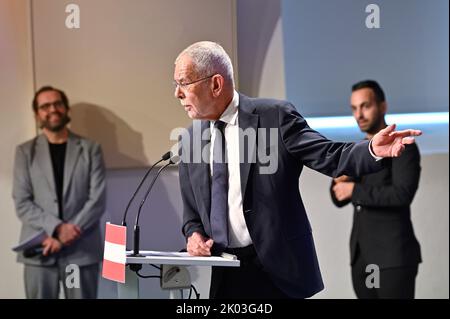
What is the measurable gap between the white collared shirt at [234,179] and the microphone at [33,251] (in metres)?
1.76

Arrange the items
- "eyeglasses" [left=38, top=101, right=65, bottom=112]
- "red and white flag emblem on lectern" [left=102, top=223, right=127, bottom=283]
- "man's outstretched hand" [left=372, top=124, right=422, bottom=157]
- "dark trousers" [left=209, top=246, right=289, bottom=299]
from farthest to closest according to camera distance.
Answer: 1. "eyeglasses" [left=38, top=101, right=65, bottom=112]
2. "dark trousers" [left=209, top=246, right=289, bottom=299]
3. "red and white flag emblem on lectern" [left=102, top=223, right=127, bottom=283]
4. "man's outstretched hand" [left=372, top=124, right=422, bottom=157]


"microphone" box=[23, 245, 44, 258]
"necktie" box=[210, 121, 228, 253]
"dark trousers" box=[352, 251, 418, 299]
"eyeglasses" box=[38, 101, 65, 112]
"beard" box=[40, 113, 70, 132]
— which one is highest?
"eyeglasses" box=[38, 101, 65, 112]

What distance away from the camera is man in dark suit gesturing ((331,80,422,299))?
4.44 m

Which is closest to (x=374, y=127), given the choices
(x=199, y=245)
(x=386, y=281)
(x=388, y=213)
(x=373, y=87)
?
(x=373, y=87)

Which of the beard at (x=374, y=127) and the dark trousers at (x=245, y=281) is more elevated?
the beard at (x=374, y=127)

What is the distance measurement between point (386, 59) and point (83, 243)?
187 centimetres

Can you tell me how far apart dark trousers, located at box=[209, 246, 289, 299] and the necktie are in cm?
5

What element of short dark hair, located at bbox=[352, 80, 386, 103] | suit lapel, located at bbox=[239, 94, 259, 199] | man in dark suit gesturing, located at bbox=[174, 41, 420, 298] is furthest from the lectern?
short dark hair, located at bbox=[352, 80, 386, 103]

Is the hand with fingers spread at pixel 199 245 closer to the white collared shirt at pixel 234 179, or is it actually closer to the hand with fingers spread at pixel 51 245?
the white collared shirt at pixel 234 179

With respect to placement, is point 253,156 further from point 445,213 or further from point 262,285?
point 445,213

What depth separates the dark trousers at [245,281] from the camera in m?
2.93

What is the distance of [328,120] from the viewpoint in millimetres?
4246

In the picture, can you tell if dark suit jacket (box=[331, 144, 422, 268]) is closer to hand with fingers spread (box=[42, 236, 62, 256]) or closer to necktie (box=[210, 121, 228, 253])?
hand with fingers spread (box=[42, 236, 62, 256])

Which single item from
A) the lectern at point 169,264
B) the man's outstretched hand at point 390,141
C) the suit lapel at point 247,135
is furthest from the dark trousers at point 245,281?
the man's outstretched hand at point 390,141
